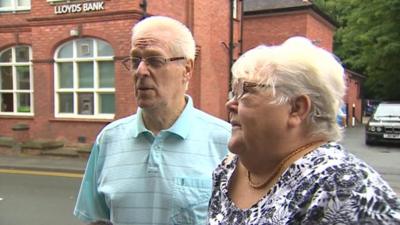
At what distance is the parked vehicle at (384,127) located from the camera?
17.2 meters

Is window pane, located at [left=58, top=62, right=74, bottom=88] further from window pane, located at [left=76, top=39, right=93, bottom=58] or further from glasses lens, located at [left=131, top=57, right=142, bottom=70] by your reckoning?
glasses lens, located at [left=131, top=57, right=142, bottom=70]

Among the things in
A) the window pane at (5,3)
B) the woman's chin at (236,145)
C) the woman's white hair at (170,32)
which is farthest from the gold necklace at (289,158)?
the window pane at (5,3)

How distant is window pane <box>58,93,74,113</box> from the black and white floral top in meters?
14.3

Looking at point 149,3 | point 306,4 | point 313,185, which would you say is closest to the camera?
point 313,185

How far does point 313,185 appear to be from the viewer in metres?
1.37

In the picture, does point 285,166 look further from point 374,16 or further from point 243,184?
point 374,16

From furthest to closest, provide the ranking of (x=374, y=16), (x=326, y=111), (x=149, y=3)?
(x=374, y=16) < (x=149, y=3) < (x=326, y=111)

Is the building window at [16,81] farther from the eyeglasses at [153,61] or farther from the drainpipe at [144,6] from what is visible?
the eyeglasses at [153,61]

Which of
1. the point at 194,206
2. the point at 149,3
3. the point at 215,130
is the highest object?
the point at 149,3

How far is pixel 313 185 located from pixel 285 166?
197 mm

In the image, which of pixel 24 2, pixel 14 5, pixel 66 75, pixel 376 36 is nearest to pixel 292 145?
pixel 66 75

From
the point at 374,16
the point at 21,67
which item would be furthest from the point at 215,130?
the point at 374,16

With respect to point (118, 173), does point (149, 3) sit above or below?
above

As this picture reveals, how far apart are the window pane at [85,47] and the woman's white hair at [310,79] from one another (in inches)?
542
